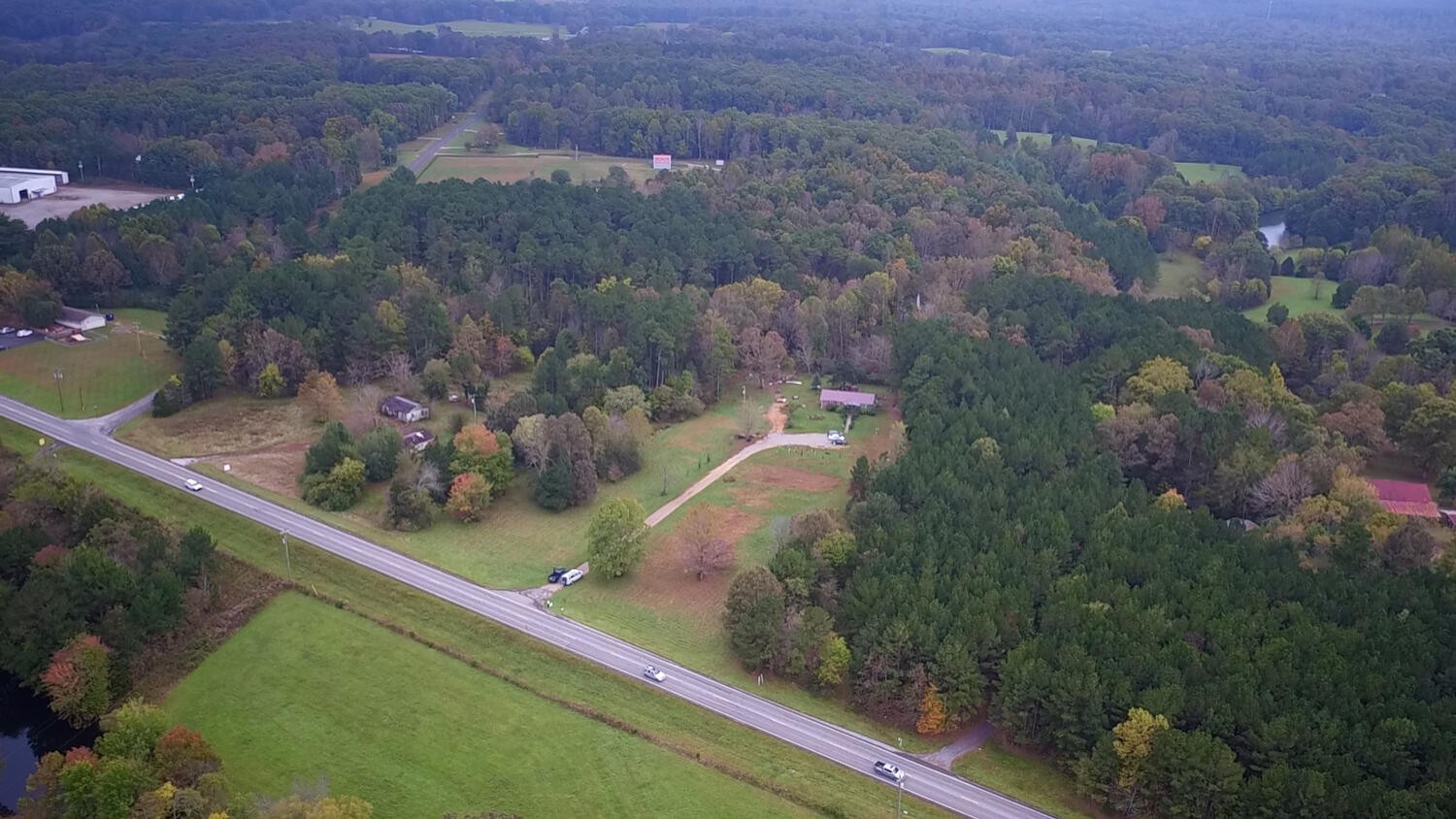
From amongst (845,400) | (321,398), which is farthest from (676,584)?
(321,398)

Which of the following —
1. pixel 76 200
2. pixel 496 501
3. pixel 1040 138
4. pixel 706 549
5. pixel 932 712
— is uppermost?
pixel 1040 138

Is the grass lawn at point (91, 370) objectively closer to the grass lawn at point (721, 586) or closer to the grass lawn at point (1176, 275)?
the grass lawn at point (721, 586)

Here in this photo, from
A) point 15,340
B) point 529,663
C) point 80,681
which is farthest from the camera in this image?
point 15,340

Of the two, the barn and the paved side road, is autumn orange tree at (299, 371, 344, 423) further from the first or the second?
the barn

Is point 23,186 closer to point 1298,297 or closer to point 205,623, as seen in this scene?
point 205,623

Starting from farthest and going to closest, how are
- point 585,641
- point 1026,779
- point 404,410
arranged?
point 404,410
point 585,641
point 1026,779

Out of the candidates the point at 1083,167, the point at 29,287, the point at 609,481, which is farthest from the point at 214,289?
the point at 1083,167

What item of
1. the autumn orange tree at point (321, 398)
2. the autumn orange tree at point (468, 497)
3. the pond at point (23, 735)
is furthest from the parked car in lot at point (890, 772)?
the autumn orange tree at point (321, 398)

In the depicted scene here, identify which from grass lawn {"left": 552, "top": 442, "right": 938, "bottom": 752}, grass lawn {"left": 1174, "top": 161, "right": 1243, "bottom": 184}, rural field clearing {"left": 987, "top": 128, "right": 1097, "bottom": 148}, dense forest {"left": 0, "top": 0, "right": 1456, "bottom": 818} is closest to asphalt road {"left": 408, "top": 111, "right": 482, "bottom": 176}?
dense forest {"left": 0, "top": 0, "right": 1456, "bottom": 818}
